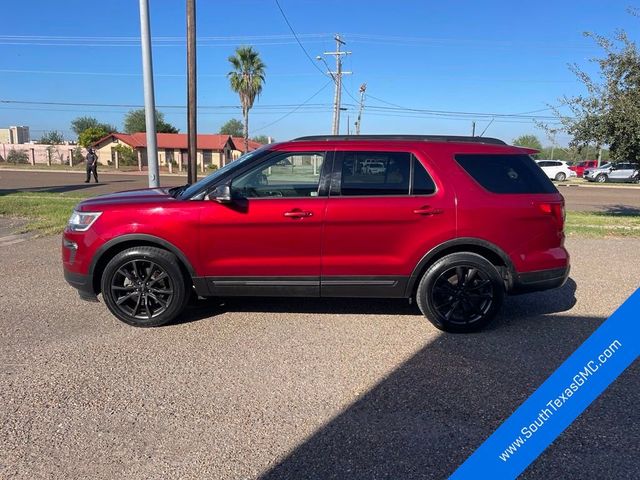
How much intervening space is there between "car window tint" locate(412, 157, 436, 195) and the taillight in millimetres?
1023

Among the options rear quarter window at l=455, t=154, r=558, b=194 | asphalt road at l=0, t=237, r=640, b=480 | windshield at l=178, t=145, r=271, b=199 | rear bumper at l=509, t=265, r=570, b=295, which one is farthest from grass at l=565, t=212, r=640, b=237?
windshield at l=178, t=145, r=271, b=199

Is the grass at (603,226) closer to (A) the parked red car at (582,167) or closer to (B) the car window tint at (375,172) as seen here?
(B) the car window tint at (375,172)

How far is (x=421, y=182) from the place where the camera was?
14.3 feet

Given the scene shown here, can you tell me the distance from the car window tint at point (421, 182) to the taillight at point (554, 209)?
1.02 metres

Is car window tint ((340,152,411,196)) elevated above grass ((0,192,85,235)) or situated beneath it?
elevated above

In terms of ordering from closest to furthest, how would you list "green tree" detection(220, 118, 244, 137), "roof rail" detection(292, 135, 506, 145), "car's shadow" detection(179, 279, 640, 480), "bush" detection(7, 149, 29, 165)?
1. "car's shadow" detection(179, 279, 640, 480)
2. "roof rail" detection(292, 135, 506, 145)
3. "bush" detection(7, 149, 29, 165)
4. "green tree" detection(220, 118, 244, 137)

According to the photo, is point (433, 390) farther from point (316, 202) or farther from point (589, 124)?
point (589, 124)

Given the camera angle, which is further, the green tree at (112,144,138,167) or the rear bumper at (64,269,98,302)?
the green tree at (112,144,138,167)

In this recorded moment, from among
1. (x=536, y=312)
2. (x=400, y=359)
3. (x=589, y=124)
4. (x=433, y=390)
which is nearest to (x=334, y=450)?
(x=433, y=390)

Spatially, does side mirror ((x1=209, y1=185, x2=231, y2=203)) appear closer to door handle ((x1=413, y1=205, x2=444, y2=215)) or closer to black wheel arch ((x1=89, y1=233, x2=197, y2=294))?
black wheel arch ((x1=89, y1=233, x2=197, y2=294))

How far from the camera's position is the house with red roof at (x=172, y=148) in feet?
181

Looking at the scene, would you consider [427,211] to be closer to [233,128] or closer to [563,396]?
[563,396]

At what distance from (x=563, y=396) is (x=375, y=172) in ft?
10.5

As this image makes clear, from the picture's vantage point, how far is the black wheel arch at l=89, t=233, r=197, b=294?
14.1ft
